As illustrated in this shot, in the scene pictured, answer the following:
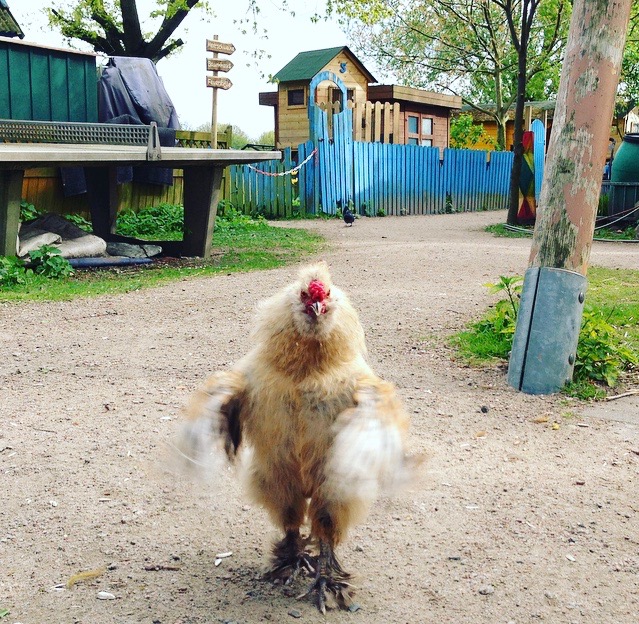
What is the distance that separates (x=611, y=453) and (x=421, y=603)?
6.43ft

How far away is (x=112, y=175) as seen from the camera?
1290cm

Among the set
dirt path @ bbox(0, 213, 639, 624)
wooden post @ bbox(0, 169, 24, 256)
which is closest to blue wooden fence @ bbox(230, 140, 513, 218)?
wooden post @ bbox(0, 169, 24, 256)

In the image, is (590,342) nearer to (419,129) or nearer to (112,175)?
(112,175)

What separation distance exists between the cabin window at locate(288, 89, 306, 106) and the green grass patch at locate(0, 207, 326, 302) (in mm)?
12520

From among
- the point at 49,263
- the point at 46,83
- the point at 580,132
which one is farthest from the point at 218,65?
the point at 580,132

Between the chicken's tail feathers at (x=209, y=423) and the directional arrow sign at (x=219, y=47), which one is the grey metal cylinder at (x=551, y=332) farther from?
the directional arrow sign at (x=219, y=47)

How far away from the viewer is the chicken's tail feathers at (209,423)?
273 centimetres

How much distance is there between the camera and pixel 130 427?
4543 mm

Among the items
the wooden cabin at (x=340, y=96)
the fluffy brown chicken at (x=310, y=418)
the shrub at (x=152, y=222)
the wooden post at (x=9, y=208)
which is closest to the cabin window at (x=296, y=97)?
the wooden cabin at (x=340, y=96)

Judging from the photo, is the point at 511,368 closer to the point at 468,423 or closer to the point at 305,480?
the point at 468,423

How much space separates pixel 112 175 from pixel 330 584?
439 inches

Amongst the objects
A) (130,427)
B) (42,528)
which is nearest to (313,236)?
(130,427)

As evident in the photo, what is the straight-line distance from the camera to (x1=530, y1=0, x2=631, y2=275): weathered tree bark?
5168 mm

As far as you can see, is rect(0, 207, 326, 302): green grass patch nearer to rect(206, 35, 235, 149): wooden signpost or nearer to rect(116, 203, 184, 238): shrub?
rect(116, 203, 184, 238): shrub
